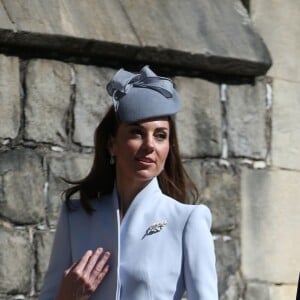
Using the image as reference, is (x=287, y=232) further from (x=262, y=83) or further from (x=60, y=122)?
(x=60, y=122)

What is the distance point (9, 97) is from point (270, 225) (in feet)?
4.90

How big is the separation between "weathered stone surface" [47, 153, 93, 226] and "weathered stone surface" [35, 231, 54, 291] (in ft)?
0.23

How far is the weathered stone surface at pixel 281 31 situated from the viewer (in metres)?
6.31

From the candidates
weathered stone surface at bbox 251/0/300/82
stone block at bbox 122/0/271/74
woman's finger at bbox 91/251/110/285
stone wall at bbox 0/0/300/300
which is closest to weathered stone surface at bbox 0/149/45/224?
stone wall at bbox 0/0/300/300

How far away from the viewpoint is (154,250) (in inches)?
153

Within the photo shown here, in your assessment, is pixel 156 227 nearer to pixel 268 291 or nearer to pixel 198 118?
pixel 198 118

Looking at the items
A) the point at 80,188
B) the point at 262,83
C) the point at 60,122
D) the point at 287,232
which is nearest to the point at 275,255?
the point at 287,232

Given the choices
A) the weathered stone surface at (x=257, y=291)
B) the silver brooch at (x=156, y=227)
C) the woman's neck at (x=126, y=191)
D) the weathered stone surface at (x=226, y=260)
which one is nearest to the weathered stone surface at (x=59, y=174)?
the weathered stone surface at (x=226, y=260)

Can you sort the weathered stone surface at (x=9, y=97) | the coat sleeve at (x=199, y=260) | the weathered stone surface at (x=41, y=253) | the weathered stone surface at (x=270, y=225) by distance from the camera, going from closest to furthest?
the coat sleeve at (x=199, y=260) < the weathered stone surface at (x=9, y=97) < the weathered stone surface at (x=41, y=253) < the weathered stone surface at (x=270, y=225)

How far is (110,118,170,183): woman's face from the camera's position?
394 centimetres

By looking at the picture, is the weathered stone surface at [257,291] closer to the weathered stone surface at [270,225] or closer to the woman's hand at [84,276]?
the weathered stone surface at [270,225]

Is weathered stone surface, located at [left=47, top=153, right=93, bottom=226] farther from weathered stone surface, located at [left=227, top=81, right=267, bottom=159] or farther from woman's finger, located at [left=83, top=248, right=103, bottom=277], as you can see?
woman's finger, located at [left=83, top=248, right=103, bottom=277]

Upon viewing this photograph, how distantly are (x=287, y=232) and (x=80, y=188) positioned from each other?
2.33m

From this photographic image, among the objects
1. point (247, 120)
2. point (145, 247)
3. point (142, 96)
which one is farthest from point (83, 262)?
point (247, 120)
